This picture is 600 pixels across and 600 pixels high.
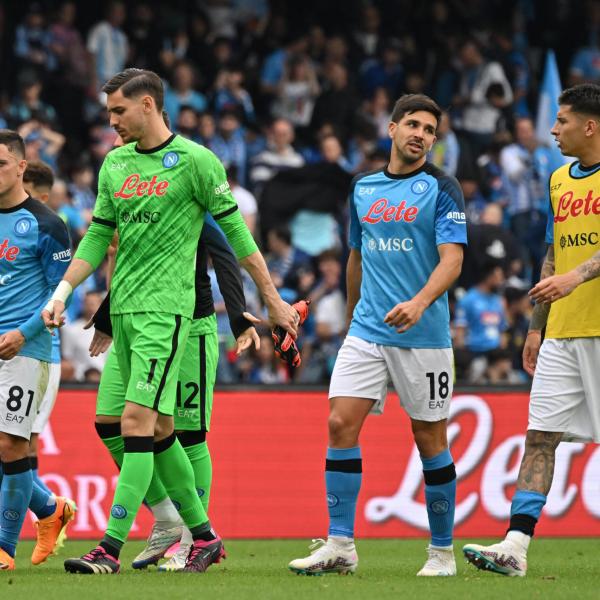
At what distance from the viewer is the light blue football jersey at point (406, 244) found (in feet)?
26.5

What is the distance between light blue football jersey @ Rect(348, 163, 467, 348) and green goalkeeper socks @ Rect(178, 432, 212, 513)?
1301 millimetres

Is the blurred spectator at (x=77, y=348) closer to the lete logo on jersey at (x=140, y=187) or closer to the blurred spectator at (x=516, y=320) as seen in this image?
the blurred spectator at (x=516, y=320)

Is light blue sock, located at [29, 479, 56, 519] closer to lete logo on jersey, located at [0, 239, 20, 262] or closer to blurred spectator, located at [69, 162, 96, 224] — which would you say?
lete logo on jersey, located at [0, 239, 20, 262]

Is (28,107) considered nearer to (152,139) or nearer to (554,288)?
(152,139)

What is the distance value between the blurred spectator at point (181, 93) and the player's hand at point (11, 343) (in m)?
10.4

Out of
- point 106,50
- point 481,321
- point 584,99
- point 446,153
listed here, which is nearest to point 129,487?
point 584,99

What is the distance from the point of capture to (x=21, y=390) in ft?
26.8

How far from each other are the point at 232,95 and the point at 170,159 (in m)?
10.9

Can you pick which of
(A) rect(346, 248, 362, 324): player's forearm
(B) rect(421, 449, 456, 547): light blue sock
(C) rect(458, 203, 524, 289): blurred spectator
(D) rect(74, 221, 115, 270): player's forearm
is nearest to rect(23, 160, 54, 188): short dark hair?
(D) rect(74, 221, 115, 270): player's forearm

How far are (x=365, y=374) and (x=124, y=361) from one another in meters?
1.32

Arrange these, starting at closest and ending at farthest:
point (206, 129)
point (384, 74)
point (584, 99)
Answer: point (584, 99) → point (206, 129) → point (384, 74)

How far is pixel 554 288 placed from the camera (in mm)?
7477

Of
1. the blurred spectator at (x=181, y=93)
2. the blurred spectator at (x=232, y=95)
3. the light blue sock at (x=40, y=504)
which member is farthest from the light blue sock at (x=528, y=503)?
the blurred spectator at (x=181, y=93)

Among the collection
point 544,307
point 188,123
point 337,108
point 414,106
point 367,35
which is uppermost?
point 367,35
